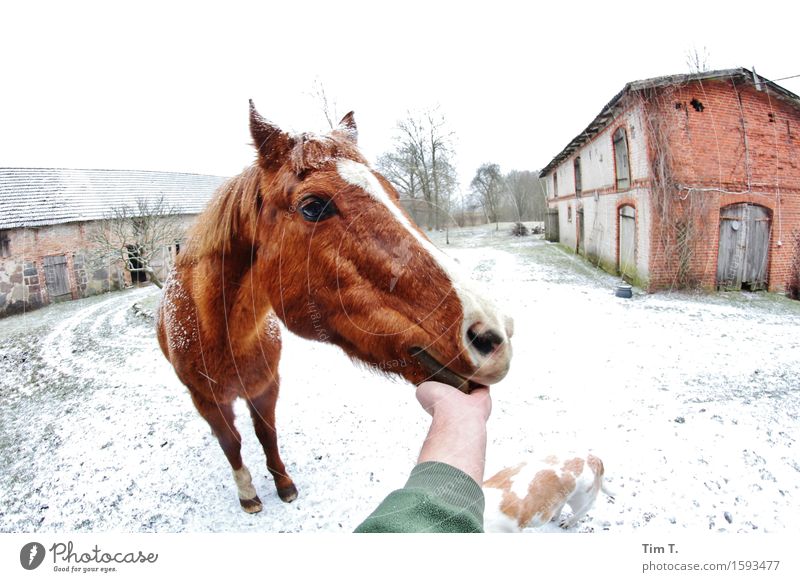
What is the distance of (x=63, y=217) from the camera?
0.94 m

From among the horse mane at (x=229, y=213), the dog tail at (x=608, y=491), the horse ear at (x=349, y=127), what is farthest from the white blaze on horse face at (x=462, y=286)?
the dog tail at (x=608, y=491)

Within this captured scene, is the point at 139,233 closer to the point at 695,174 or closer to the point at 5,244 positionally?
the point at 5,244

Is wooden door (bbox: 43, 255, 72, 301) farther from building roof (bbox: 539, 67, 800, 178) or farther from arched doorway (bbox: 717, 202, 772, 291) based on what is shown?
arched doorway (bbox: 717, 202, 772, 291)

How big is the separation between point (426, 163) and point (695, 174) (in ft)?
3.64

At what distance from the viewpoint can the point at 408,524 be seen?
50cm

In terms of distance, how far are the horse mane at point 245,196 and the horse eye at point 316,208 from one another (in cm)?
6

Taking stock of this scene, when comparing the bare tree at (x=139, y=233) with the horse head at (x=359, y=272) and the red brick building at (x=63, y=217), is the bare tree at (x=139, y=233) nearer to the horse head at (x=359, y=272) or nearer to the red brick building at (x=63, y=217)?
the red brick building at (x=63, y=217)

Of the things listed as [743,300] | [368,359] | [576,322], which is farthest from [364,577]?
[743,300]

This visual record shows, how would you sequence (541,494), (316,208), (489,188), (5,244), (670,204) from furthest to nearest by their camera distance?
1. (541,494)
2. (670,204)
3. (489,188)
4. (5,244)
5. (316,208)

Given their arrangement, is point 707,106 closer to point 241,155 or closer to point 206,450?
point 241,155

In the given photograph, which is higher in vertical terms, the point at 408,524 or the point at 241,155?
the point at 241,155

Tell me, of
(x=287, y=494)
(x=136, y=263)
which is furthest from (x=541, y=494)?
(x=136, y=263)

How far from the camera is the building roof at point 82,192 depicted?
0.88 m

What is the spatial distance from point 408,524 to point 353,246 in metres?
0.48
